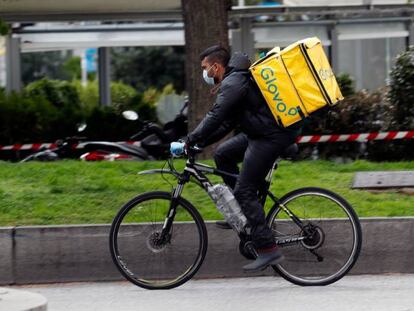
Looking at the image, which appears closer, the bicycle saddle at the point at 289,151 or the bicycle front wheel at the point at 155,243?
the bicycle saddle at the point at 289,151

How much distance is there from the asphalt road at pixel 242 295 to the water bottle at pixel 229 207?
507 millimetres

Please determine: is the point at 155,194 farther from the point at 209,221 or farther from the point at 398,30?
the point at 398,30

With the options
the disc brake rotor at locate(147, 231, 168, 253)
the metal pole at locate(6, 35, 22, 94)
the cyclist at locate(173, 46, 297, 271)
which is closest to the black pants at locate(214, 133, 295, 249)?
the cyclist at locate(173, 46, 297, 271)

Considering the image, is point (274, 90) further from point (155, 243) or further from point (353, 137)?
point (353, 137)

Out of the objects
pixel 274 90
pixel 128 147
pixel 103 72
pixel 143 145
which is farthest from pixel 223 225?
pixel 103 72

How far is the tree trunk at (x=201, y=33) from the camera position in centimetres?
1271

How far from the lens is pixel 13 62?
18828mm

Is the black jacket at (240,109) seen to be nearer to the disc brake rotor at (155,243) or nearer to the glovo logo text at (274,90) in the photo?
the glovo logo text at (274,90)

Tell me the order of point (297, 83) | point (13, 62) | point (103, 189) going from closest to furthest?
point (297, 83), point (103, 189), point (13, 62)

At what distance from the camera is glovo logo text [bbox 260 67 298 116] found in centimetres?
792

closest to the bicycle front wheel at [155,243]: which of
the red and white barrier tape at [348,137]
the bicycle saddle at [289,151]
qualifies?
the bicycle saddle at [289,151]

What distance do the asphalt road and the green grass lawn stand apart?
2.80ft

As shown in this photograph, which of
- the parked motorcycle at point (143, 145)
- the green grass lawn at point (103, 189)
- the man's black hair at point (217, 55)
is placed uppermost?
the man's black hair at point (217, 55)

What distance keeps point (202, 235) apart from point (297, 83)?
1.36 meters
